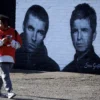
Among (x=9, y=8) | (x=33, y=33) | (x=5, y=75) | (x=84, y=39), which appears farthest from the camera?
(x=9, y=8)

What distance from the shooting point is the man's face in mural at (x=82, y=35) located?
13.4 meters

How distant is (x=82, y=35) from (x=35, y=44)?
1672 mm

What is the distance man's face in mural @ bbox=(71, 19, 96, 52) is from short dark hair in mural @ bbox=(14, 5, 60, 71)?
0.96 meters

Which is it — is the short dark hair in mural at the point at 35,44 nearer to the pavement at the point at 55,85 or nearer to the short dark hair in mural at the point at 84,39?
the pavement at the point at 55,85

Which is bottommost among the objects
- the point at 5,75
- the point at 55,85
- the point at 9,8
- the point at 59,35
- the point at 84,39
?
the point at 55,85

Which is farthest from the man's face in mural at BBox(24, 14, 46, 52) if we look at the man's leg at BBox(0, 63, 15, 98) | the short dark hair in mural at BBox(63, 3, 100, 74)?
the man's leg at BBox(0, 63, 15, 98)

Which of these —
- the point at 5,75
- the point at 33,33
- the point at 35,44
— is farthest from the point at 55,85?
the point at 33,33

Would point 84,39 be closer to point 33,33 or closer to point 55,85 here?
point 33,33

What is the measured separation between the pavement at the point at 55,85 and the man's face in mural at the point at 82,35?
3.08 feet

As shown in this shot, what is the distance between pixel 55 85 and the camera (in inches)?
439

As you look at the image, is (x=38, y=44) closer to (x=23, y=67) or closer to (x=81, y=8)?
(x=23, y=67)

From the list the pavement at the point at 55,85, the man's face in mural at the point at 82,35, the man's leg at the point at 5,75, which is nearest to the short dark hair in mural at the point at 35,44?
the pavement at the point at 55,85

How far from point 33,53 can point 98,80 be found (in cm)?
289

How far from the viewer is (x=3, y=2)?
1445cm
